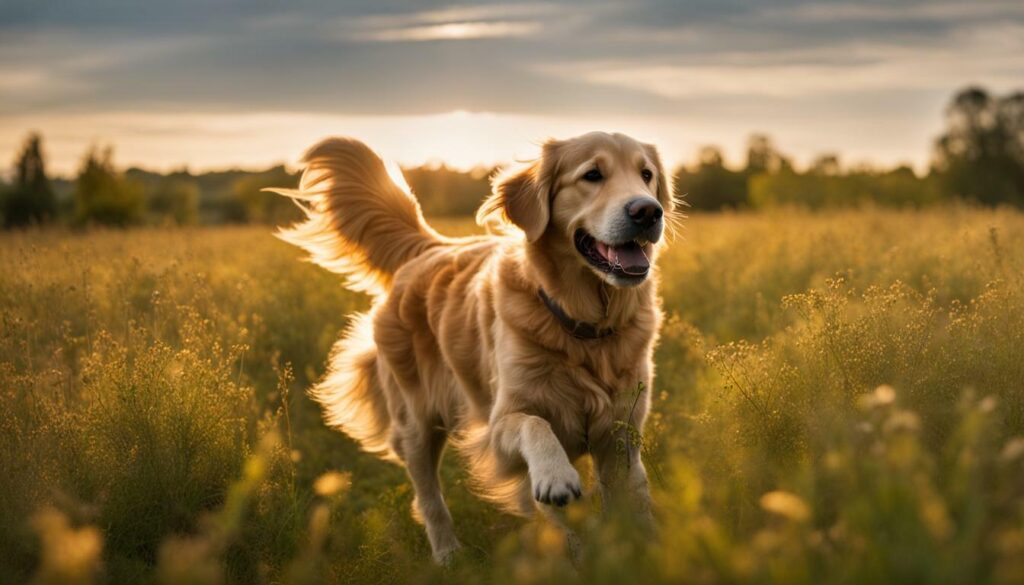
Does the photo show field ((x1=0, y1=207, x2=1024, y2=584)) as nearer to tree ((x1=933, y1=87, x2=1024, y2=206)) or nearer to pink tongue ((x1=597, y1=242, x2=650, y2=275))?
pink tongue ((x1=597, y1=242, x2=650, y2=275))

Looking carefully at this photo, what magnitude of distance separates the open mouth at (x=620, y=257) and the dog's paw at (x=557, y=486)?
3.16ft

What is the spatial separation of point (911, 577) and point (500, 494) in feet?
7.62

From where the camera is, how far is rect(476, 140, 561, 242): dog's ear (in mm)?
4034

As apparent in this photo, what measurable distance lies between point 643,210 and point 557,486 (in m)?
1.22

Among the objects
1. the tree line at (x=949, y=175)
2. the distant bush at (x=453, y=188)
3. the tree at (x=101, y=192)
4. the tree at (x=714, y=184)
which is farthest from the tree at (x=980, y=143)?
the tree at (x=101, y=192)

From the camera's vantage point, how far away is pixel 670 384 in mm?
5594

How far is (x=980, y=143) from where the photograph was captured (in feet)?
159

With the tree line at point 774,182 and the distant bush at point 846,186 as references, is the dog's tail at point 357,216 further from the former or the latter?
the distant bush at point 846,186

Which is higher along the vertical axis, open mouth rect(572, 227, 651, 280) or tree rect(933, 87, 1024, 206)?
open mouth rect(572, 227, 651, 280)

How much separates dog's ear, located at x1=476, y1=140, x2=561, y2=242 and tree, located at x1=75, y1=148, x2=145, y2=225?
46868 mm

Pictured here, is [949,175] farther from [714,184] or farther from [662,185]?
[662,185]

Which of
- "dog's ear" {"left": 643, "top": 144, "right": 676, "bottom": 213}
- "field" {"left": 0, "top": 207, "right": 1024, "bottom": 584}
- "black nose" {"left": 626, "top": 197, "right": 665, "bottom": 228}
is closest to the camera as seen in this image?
"field" {"left": 0, "top": 207, "right": 1024, "bottom": 584}

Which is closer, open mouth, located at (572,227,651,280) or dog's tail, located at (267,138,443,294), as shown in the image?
open mouth, located at (572,227,651,280)

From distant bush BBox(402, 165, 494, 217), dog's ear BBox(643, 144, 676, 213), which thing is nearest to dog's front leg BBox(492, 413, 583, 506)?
dog's ear BBox(643, 144, 676, 213)
